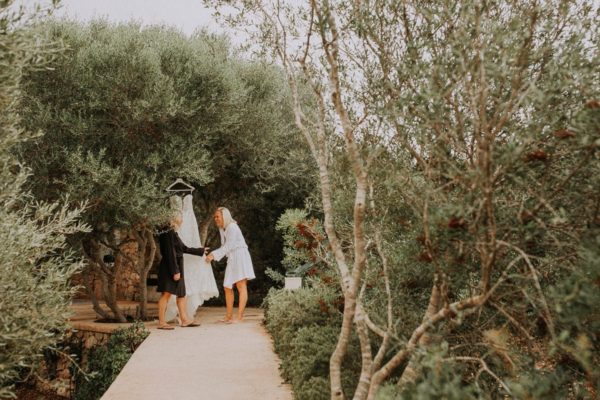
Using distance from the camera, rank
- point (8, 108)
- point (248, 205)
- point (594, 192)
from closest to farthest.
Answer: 1. point (594, 192)
2. point (8, 108)
3. point (248, 205)

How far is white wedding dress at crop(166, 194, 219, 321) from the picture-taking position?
1134 centimetres

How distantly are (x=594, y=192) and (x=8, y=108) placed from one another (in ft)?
14.4

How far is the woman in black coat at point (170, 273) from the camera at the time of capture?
10555 mm

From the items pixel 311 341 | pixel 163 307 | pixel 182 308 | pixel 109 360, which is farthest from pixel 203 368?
pixel 182 308

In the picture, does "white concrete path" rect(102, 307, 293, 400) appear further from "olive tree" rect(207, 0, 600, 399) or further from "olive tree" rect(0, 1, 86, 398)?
"olive tree" rect(207, 0, 600, 399)

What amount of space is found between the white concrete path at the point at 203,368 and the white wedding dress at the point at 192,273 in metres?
1.03

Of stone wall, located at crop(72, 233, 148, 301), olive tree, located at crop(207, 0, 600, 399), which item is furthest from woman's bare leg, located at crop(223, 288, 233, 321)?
stone wall, located at crop(72, 233, 148, 301)

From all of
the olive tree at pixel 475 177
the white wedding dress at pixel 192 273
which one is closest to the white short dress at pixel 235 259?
the white wedding dress at pixel 192 273

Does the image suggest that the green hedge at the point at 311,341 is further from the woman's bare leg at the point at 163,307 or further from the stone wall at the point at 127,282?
the stone wall at the point at 127,282

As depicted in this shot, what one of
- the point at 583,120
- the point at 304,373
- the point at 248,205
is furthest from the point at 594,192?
the point at 248,205

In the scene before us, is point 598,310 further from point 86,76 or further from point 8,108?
point 86,76

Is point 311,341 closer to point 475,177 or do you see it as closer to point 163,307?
point 475,177

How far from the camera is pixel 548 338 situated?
365cm

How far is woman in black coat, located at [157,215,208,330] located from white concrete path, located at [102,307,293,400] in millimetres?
419
